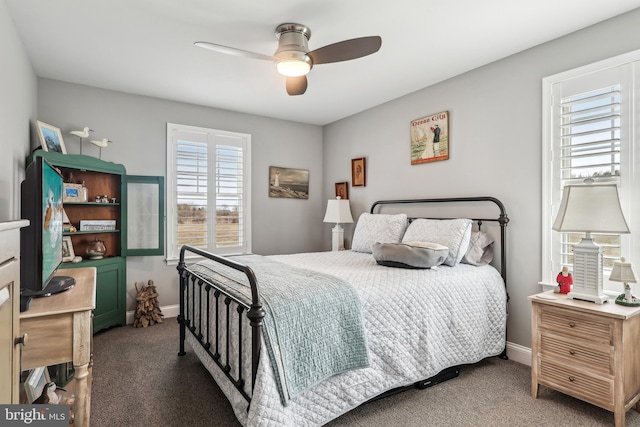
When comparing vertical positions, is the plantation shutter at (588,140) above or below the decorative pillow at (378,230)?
above

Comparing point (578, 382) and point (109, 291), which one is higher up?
point (109, 291)

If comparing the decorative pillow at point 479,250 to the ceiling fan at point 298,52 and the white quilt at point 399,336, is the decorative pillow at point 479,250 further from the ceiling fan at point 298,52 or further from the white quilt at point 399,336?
the ceiling fan at point 298,52

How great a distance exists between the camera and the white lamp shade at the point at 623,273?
1982mm

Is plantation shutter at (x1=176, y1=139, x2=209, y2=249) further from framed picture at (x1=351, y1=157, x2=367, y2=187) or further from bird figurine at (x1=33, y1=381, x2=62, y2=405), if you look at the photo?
bird figurine at (x1=33, y1=381, x2=62, y2=405)

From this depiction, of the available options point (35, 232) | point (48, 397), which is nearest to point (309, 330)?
point (35, 232)

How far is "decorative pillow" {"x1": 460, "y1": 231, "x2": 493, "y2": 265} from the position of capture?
2.92m

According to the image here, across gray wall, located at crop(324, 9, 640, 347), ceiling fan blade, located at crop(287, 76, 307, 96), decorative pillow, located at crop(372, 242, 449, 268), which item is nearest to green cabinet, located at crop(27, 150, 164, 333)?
ceiling fan blade, located at crop(287, 76, 307, 96)

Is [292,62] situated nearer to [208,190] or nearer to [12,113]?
[12,113]

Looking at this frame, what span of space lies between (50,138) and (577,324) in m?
4.34

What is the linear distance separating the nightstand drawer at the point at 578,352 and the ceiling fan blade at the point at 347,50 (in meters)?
2.14

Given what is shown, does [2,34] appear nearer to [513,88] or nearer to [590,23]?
[513,88]

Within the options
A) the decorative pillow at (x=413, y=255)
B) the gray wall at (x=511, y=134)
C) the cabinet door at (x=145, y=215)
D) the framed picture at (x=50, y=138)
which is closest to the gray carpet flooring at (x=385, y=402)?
the gray wall at (x=511, y=134)

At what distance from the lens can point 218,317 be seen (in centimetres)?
213

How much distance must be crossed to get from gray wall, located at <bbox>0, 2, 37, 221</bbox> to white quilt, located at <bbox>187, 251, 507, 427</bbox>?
1615 mm
